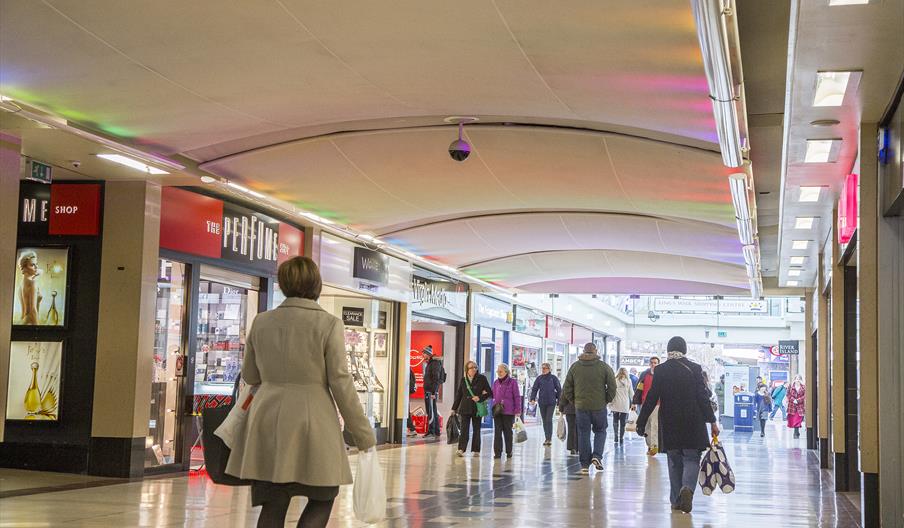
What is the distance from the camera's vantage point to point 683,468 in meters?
8.86

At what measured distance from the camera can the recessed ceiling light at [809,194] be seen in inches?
Result: 403

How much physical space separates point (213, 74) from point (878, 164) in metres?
4.96

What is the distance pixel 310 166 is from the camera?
38.4 feet

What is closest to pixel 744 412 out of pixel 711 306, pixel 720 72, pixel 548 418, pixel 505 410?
pixel 548 418

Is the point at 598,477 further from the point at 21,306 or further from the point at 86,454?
the point at 21,306

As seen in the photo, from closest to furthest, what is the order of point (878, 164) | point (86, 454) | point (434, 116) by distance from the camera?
point (878, 164)
point (434, 116)
point (86, 454)

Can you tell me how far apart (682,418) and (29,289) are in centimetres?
709

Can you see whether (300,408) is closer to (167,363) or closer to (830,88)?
(830,88)

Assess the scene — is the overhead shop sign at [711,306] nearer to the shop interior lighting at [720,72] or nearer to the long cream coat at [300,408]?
the shop interior lighting at [720,72]

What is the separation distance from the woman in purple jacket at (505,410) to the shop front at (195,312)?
3.79 m

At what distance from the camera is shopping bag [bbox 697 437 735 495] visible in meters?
8.40

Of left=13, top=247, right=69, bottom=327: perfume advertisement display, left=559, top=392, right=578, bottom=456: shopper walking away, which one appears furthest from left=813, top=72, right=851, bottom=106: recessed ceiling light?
left=559, top=392, right=578, bottom=456: shopper walking away

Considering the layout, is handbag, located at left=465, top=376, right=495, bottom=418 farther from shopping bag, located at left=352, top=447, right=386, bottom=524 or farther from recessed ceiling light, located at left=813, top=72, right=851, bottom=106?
shopping bag, located at left=352, top=447, right=386, bottom=524

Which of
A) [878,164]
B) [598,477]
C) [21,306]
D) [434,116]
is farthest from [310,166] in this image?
[878,164]
